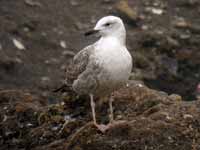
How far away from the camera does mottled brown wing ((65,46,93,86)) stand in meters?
6.86

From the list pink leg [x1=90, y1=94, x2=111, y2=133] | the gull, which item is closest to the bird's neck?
the gull

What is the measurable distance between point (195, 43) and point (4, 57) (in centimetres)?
360

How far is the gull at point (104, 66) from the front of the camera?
21.4 ft

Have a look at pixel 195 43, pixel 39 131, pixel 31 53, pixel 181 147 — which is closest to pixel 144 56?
pixel 195 43

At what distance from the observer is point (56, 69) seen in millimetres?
11820

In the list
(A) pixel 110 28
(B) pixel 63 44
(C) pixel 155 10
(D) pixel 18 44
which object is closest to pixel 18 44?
(D) pixel 18 44

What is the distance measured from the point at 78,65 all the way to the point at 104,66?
1.71 ft

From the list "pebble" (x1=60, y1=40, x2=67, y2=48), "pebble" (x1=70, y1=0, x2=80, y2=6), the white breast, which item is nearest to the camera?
the white breast

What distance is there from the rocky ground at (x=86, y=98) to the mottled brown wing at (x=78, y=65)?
353 millimetres

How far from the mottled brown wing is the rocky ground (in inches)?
13.9

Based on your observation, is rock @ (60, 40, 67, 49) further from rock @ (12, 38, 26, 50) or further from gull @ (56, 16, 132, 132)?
gull @ (56, 16, 132, 132)

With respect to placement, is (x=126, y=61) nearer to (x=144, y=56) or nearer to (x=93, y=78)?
(x=93, y=78)

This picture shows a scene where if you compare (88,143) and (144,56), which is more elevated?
(88,143)

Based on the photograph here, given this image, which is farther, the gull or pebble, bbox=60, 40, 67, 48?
pebble, bbox=60, 40, 67, 48
